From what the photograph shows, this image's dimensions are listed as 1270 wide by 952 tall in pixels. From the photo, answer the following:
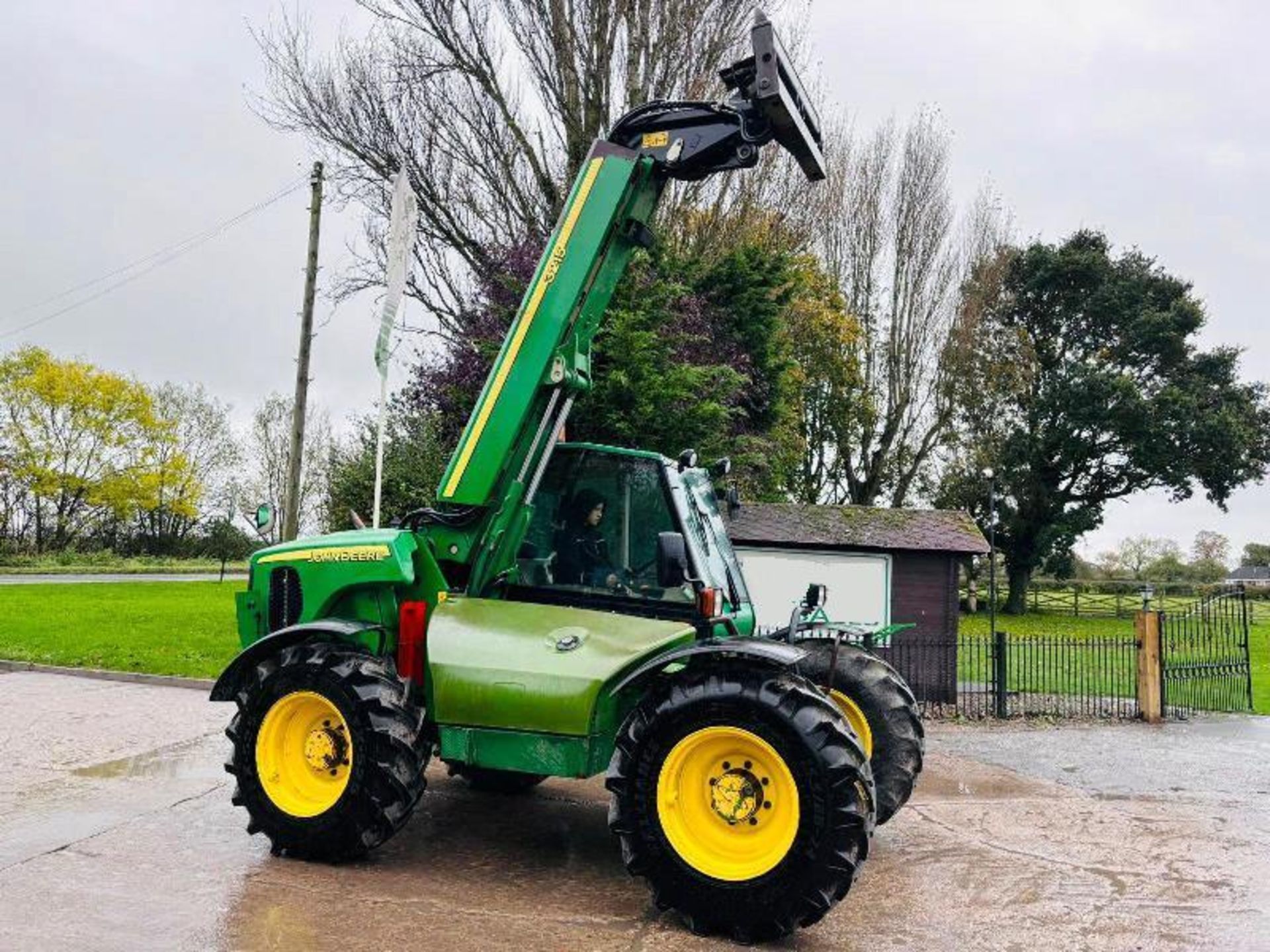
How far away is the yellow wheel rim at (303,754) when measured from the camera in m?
5.96

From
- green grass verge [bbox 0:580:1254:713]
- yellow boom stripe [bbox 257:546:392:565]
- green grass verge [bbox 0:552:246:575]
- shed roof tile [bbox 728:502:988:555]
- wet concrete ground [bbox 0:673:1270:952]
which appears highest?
shed roof tile [bbox 728:502:988:555]

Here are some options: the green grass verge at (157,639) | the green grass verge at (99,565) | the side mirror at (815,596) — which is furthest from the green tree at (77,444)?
the side mirror at (815,596)

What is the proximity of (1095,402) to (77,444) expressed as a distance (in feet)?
144

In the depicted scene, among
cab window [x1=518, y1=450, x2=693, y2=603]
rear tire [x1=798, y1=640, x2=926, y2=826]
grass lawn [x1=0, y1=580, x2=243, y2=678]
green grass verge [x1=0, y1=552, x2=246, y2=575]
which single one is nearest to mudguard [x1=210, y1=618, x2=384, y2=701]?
cab window [x1=518, y1=450, x2=693, y2=603]

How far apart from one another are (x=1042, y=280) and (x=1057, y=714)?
2932cm

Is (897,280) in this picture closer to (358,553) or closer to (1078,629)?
(1078,629)

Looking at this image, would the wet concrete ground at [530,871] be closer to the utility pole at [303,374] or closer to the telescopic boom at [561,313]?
the telescopic boom at [561,313]

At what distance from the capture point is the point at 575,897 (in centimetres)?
543

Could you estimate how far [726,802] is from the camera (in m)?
5.13

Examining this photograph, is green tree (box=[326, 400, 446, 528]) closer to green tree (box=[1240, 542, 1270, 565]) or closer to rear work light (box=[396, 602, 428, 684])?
rear work light (box=[396, 602, 428, 684])

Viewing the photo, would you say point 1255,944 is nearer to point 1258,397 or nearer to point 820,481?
point 820,481

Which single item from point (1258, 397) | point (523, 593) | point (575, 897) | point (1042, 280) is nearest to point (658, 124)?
point (523, 593)

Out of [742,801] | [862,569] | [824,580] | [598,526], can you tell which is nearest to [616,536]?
[598,526]

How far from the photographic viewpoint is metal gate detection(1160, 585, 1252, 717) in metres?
14.8
